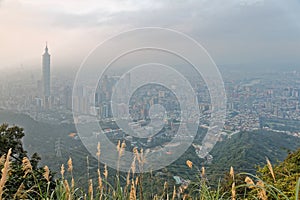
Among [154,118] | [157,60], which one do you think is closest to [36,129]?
[154,118]

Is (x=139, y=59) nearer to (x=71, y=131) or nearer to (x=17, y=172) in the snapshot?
(x=17, y=172)

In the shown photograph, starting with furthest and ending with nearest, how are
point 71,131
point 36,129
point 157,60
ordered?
point 36,129 < point 71,131 < point 157,60

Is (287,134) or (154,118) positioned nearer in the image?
(154,118)

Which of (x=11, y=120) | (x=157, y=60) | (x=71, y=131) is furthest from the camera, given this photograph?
(x=11, y=120)

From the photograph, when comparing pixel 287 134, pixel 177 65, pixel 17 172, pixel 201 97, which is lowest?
pixel 287 134

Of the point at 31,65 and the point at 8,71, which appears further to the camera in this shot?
the point at 8,71

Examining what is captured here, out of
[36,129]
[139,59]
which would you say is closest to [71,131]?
[36,129]

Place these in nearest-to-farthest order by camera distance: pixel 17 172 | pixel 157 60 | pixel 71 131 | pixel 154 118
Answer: pixel 17 172 < pixel 157 60 < pixel 154 118 < pixel 71 131

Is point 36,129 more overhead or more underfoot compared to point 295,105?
more underfoot

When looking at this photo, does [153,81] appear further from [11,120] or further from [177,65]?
[11,120]
